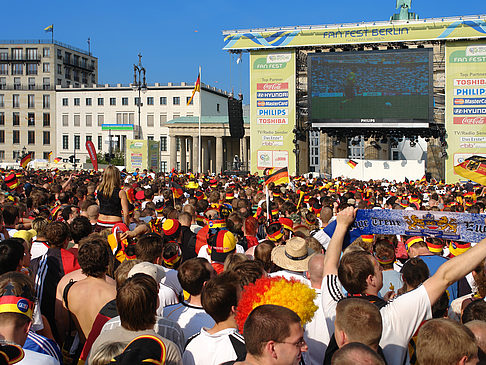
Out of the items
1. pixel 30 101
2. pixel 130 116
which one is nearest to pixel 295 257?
pixel 130 116

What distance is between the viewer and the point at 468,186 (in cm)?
1925

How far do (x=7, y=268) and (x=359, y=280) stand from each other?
3.31m

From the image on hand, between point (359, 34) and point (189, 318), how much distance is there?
40102 millimetres

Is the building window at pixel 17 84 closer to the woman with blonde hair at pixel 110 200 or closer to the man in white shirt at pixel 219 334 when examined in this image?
the woman with blonde hair at pixel 110 200

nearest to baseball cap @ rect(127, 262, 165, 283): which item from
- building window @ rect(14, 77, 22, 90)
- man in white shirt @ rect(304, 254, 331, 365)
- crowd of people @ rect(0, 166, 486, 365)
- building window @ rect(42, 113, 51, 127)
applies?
crowd of people @ rect(0, 166, 486, 365)

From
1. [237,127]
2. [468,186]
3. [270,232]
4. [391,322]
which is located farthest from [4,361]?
[237,127]

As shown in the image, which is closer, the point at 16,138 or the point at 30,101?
the point at 16,138

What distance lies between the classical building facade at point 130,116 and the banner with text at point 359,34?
35938mm

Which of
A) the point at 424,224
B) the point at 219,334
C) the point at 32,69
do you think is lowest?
the point at 219,334

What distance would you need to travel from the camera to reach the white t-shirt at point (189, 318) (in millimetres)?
4188

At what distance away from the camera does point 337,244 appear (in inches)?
163

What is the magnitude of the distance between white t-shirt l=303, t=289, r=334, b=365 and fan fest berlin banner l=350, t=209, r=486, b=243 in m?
1.16

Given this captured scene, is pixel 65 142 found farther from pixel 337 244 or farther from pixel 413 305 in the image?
pixel 413 305

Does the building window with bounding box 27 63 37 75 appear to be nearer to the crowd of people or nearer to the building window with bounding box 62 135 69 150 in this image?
the building window with bounding box 62 135 69 150
